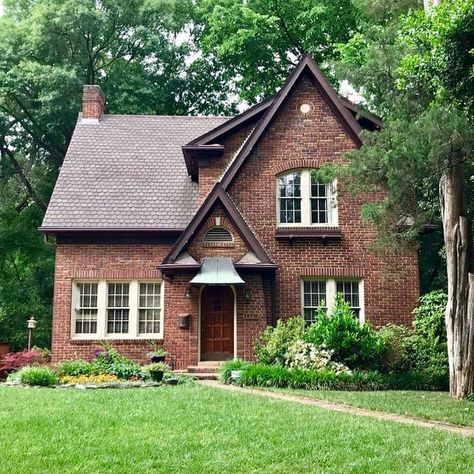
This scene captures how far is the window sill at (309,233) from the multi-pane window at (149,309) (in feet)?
13.3

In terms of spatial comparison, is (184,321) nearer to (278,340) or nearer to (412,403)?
(278,340)

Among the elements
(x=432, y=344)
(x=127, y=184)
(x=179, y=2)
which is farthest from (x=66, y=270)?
(x=179, y=2)

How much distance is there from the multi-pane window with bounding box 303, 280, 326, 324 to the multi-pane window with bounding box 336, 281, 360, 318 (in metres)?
0.51

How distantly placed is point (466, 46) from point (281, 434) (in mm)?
6996

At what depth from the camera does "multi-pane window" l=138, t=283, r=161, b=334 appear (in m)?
17.8

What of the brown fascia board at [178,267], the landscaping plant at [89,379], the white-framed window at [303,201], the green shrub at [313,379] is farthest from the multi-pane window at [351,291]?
the landscaping plant at [89,379]

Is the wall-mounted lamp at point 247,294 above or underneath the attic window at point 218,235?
underneath

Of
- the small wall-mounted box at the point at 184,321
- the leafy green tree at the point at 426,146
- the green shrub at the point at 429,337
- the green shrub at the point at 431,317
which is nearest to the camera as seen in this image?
the leafy green tree at the point at 426,146

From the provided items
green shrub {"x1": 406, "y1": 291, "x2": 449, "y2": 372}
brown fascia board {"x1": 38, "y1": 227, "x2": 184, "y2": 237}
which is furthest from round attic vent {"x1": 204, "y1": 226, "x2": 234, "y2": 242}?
green shrub {"x1": 406, "y1": 291, "x2": 449, "y2": 372}

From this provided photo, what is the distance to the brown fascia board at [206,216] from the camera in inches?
645

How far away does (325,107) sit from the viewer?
712 inches

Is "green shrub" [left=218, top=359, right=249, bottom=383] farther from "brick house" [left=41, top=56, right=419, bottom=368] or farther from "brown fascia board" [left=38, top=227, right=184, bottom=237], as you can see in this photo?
"brown fascia board" [left=38, top=227, right=184, bottom=237]

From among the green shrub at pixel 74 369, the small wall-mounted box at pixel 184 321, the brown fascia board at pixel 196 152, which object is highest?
the brown fascia board at pixel 196 152

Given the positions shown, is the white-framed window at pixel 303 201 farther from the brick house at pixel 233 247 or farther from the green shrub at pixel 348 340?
the green shrub at pixel 348 340
